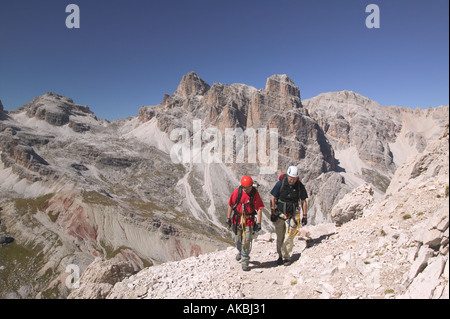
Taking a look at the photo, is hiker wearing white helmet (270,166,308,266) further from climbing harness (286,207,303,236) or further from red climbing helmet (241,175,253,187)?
red climbing helmet (241,175,253,187)

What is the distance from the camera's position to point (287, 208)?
11594 mm

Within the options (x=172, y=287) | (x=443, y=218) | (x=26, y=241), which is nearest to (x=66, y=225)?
(x=26, y=241)

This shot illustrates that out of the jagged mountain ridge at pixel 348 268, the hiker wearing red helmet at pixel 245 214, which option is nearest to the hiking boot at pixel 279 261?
the jagged mountain ridge at pixel 348 268

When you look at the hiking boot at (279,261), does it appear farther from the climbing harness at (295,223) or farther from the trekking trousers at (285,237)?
the climbing harness at (295,223)

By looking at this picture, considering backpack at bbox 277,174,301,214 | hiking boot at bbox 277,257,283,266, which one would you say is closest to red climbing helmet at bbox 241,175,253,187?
backpack at bbox 277,174,301,214

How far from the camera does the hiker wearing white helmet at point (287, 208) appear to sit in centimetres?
1155

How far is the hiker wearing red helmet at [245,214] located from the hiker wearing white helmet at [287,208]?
2.48ft

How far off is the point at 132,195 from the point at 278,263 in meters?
185

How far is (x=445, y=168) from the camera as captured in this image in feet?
42.7

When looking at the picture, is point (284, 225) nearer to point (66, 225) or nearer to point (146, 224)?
point (146, 224)

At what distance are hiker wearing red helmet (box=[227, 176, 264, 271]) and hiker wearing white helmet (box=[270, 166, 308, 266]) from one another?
0.76 m

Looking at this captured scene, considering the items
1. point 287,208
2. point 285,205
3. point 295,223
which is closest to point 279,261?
point 295,223

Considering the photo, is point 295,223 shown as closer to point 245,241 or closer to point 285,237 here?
point 285,237

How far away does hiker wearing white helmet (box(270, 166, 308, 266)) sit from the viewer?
11.5m
